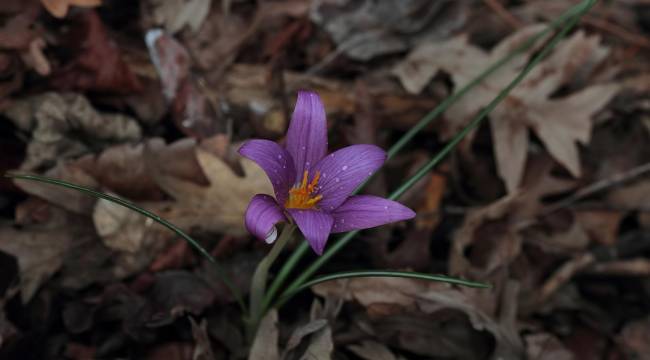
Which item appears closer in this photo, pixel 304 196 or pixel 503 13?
pixel 304 196

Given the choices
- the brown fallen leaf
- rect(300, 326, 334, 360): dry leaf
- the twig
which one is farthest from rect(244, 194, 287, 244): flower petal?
the twig

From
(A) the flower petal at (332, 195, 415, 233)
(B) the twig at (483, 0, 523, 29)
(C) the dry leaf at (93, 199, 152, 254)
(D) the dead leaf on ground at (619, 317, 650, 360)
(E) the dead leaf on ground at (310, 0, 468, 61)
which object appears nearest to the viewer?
(A) the flower petal at (332, 195, 415, 233)

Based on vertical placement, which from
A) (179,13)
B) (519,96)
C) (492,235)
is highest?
(179,13)

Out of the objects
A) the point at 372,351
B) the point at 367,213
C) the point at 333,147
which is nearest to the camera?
the point at 367,213

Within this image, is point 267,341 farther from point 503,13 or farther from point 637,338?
point 503,13

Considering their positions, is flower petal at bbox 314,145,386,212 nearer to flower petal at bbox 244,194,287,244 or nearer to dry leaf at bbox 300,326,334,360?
flower petal at bbox 244,194,287,244

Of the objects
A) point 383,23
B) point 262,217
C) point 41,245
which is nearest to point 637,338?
point 383,23

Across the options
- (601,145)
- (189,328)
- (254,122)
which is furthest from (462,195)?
(189,328)

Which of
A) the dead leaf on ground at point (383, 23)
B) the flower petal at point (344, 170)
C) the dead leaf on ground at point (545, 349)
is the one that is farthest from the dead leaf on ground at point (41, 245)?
the dead leaf on ground at point (545, 349)
